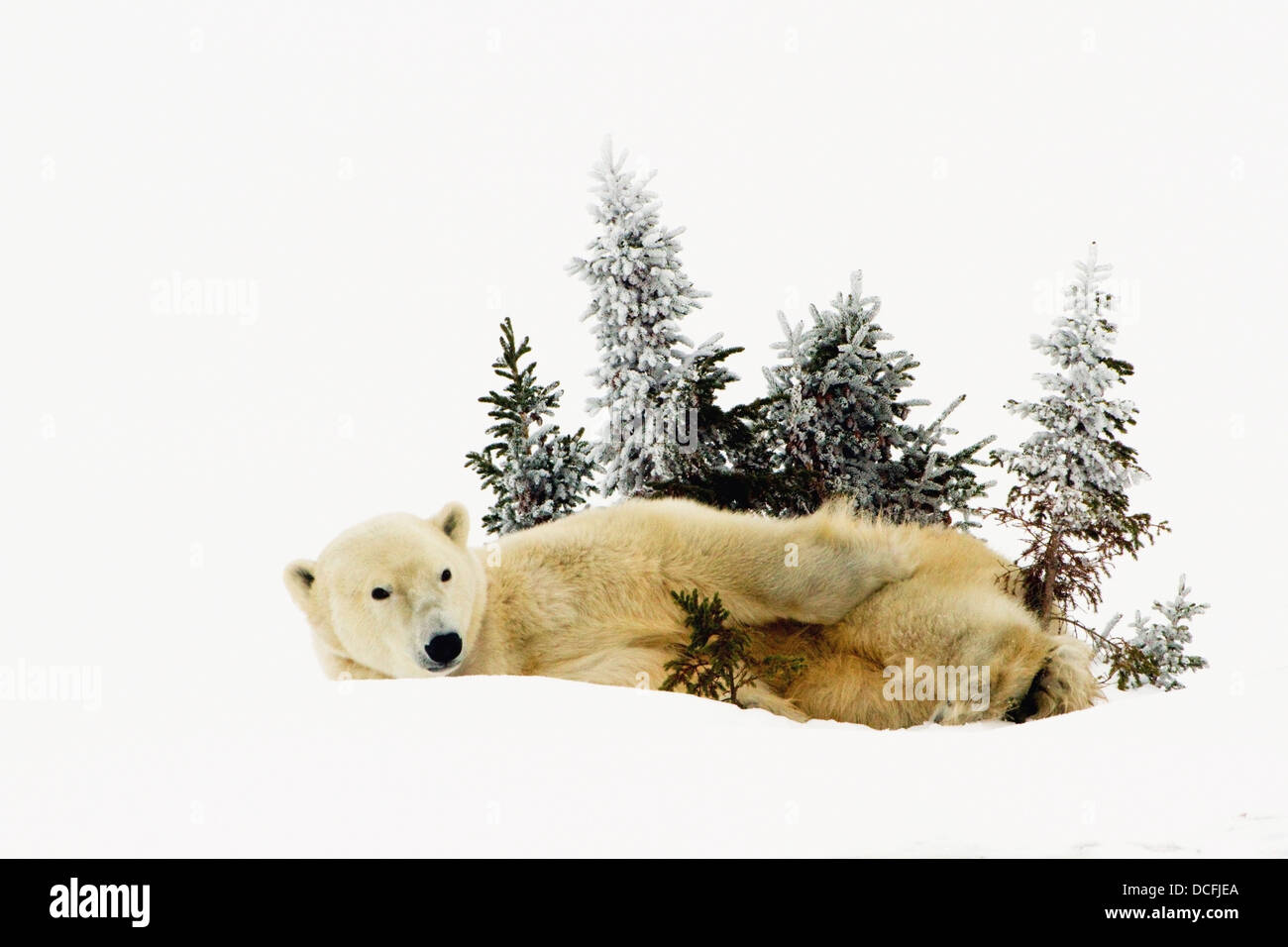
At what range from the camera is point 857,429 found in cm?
683

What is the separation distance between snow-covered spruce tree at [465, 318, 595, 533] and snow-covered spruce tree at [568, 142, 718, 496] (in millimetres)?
305

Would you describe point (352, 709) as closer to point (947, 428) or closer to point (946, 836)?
point (946, 836)

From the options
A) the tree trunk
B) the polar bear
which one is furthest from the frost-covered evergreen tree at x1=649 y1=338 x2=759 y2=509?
the tree trunk

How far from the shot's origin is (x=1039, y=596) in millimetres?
6031

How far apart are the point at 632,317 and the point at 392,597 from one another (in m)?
2.65

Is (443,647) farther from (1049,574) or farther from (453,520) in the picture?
(1049,574)

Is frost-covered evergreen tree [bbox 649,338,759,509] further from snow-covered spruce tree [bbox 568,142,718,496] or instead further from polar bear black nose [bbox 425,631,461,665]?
polar bear black nose [bbox 425,631,461,665]

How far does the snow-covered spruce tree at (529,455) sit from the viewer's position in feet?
22.6

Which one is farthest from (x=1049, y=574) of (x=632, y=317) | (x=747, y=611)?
(x=632, y=317)

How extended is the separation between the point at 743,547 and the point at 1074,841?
2.39 meters

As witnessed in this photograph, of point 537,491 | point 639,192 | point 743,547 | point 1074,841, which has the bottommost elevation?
point 1074,841

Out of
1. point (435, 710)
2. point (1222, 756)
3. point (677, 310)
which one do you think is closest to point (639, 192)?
point (677, 310)

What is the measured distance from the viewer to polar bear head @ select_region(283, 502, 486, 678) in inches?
185

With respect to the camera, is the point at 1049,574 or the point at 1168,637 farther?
the point at 1168,637
